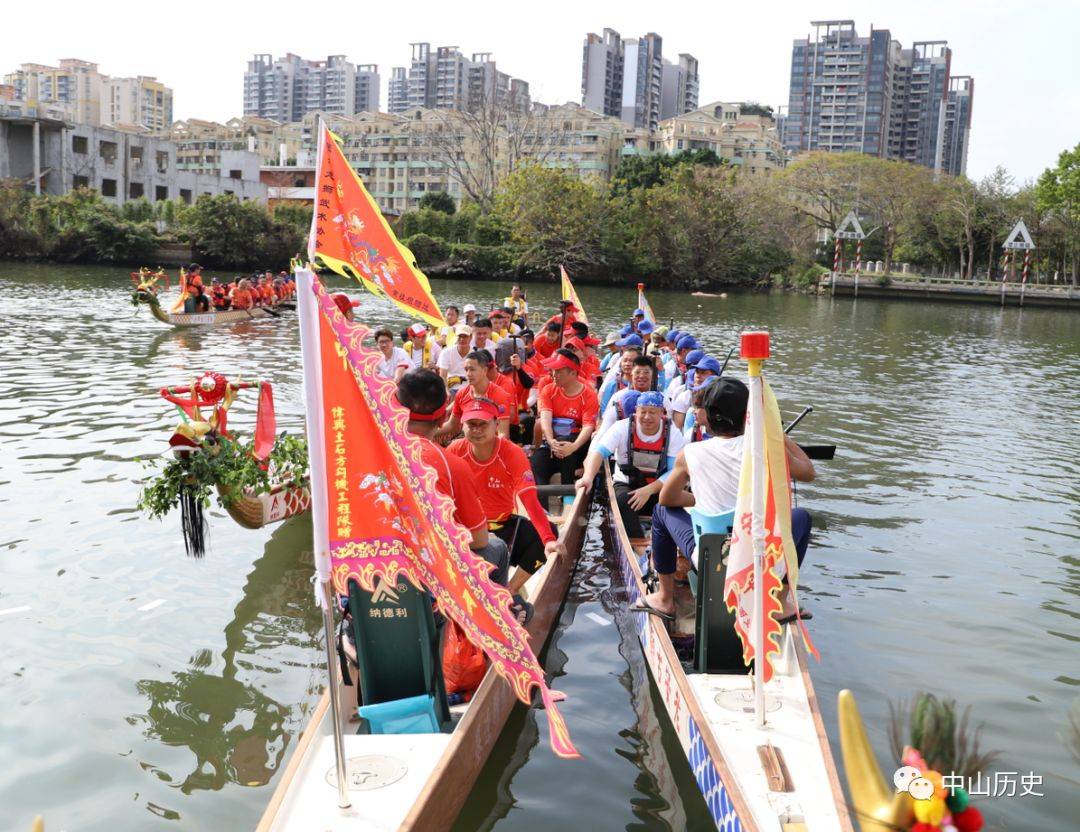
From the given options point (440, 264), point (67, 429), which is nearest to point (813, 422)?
point (67, 429)

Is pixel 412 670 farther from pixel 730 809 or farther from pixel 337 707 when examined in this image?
pixel 730 809

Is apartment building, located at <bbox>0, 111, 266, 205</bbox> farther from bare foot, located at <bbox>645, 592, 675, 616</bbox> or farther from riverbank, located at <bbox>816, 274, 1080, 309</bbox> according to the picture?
bare foot, located at <bbox>645, 592, 675, 616</bbox>

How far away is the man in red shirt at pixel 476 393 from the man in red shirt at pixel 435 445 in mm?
3167

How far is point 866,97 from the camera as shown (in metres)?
149

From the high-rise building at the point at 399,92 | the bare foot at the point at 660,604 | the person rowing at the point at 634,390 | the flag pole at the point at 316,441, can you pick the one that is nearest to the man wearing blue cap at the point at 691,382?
the person rowing at the point at 634,390

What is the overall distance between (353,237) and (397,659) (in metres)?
2.19

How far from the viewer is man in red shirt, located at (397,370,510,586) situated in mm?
4727

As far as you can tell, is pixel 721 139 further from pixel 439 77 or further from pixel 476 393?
pixel 476 393

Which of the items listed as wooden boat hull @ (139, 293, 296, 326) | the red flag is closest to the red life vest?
→ the red flag

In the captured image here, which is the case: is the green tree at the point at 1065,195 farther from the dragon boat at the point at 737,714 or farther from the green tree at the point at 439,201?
the dragon boat at the point at 737,714

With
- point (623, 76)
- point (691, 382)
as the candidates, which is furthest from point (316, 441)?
point (623, 76)

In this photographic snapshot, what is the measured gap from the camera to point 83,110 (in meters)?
149

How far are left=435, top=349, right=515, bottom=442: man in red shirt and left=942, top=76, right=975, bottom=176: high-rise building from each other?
174m

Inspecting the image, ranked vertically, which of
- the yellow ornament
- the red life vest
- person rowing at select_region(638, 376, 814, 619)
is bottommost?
the yellow ornament
